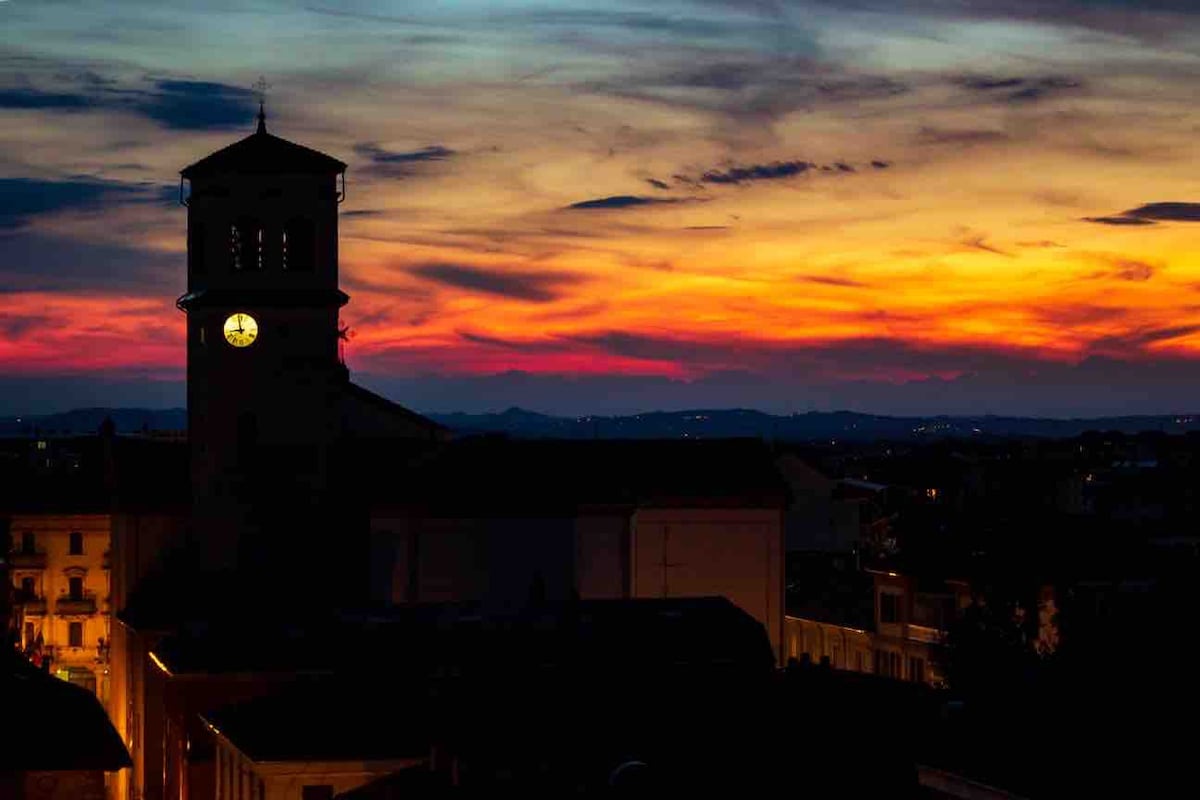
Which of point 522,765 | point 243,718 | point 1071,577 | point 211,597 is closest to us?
point 522,765

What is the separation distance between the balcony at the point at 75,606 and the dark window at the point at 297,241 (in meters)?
38.1

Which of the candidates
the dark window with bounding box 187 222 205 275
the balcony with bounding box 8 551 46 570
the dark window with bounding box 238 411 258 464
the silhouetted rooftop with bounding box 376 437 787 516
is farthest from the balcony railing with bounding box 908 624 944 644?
the balcony with bounding box 8 551 46 570

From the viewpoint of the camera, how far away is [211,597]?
5453 cm

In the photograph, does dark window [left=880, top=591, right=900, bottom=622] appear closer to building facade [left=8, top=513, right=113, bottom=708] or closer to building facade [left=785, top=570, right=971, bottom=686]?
building facade [left=785, top=570, right=971, bottom=686]

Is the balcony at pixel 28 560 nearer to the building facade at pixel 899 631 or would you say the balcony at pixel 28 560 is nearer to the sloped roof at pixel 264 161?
the building facade at pixel 899 631

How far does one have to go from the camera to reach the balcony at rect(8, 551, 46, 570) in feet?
303

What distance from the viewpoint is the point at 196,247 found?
5553 cm

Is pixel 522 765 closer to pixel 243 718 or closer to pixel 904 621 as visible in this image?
pixel 243 718

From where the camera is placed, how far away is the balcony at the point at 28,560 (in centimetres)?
9250

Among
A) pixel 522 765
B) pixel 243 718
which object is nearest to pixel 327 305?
pixel 243 718

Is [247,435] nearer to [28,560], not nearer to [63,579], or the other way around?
[63,579]

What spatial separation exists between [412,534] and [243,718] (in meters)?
17.2

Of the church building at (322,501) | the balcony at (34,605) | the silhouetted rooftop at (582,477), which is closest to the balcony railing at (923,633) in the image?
the silhouetted rooftop at (582,477)

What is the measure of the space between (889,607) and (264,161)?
80.6 feet
